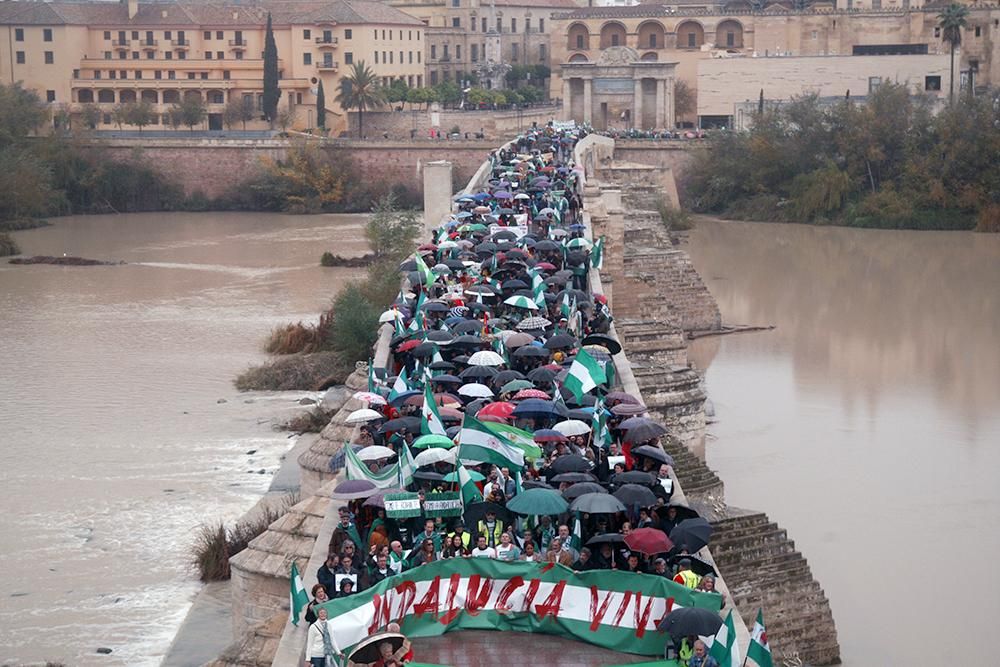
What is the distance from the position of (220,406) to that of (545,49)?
210ft

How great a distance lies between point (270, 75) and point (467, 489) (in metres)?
56.7

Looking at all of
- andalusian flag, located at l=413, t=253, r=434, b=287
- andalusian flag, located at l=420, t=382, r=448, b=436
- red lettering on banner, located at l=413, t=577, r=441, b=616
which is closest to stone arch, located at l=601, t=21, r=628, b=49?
andalusian flag, located at l=413, t=253, r=434, b=287

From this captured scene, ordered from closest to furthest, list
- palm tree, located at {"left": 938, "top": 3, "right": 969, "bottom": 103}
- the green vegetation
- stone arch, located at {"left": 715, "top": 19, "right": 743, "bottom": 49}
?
1. the green vegetation
2. palm tree, located at {"left": 938, "top": 3, "right": 969, "bottom": 103}
3. stone arch, located at {"left": 715, "top": 19, "right": 743, "bottom": 49}

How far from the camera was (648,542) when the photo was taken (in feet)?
35.8

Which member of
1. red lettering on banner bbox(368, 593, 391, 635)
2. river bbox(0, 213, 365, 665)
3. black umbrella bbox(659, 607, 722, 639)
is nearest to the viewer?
black umbrella bbox(659, 607, 722, 639)

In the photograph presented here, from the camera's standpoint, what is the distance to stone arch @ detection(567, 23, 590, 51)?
80.1 metres

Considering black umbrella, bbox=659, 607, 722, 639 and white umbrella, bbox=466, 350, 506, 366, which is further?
white umbrella, bbox=466, 350, 506, 366

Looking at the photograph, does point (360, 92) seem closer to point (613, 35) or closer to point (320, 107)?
point (320, 107)

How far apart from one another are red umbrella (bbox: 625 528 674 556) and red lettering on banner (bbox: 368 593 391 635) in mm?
1706

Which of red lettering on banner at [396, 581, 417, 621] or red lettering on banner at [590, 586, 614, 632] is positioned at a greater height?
red lettering on banner at [396, 581, 417, 621]

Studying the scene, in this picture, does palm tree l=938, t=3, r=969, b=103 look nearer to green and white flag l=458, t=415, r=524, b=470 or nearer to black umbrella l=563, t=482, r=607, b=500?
green and white flag l=458, t=415, r=524, b=470

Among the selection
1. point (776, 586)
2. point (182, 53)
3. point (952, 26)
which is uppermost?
point (952, 26)

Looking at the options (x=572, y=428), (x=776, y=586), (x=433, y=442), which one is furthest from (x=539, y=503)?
(x=776, y=586)

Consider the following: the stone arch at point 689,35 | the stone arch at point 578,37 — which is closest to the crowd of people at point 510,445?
the stone arch at point 689,35
